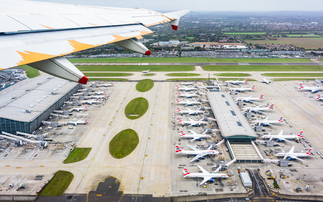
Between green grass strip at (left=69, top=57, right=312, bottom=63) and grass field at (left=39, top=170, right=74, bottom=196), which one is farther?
green grass strip at (left=69, top=57, right=312, bottom=63)

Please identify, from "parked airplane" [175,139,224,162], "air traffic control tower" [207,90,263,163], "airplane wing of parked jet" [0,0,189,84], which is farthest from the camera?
"air traffic control tower" [207,90,263,163]

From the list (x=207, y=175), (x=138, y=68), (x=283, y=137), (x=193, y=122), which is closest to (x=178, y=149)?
(x=207, y=175)

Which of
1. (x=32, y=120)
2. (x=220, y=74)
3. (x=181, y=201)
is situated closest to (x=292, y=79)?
(x=220, y=74)

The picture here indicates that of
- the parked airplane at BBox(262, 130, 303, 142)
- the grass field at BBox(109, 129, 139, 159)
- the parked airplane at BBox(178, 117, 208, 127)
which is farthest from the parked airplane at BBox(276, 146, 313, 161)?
the grass field at BBox(109, 129, 139, 159)

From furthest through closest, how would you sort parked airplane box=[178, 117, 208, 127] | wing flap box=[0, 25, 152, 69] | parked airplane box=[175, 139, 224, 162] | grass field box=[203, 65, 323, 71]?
grass field box=[203, 65, 323, 71], parked airplane box=[178, 117, 208, 127], parked airplane box=[175, 139, 224, 162], wing flap box=[0, 25, 152, 69]

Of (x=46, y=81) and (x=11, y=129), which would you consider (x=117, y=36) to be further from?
(x=46, y=81)

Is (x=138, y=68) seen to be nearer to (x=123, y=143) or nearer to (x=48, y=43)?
(x=123, y=143)

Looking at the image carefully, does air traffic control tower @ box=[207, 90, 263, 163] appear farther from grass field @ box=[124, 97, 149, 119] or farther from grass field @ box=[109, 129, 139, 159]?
grass field @ box=[124, 97, 149, 119]
